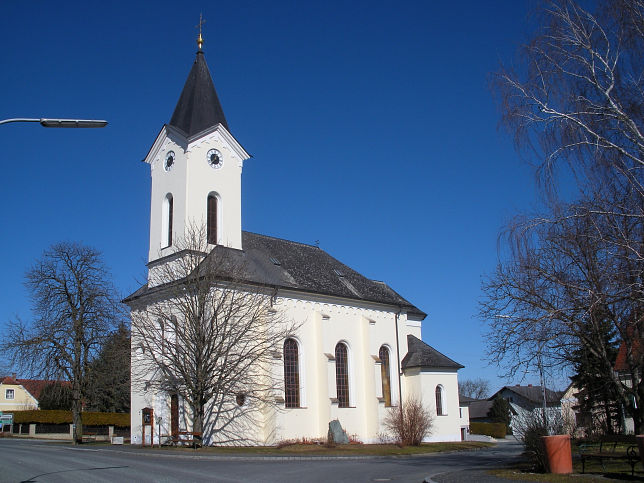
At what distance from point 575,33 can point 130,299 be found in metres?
28.7

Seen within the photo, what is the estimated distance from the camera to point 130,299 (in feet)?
117

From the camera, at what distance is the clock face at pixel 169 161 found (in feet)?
116

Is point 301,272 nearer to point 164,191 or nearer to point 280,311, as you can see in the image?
point 280,311

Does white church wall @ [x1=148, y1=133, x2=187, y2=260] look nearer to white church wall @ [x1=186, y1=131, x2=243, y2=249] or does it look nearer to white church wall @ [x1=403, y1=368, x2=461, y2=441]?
white church wall @ [x1=186, y1=131, x2=243, y2=249]

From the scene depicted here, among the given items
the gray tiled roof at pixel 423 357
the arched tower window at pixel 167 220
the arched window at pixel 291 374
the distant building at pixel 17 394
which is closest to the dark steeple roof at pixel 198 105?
the arched tower window at pixel 167 220

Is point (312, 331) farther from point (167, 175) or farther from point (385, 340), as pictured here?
point (167, 175)

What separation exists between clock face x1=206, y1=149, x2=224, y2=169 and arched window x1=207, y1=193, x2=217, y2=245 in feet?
5.89

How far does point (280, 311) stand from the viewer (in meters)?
33.8

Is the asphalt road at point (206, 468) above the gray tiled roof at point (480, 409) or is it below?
above

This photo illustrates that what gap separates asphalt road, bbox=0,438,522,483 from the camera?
1655 cm

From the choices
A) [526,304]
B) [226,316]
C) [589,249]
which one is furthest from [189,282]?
[589,249]

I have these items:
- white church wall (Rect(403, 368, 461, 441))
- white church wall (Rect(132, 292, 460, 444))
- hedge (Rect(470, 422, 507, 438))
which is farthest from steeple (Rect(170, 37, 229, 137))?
hedge (Rect(470, 422, 507, 438))

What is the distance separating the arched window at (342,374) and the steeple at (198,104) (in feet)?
50.0

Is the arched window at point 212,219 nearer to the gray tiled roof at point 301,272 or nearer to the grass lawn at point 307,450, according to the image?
the gray tiled roof at point 301,272
